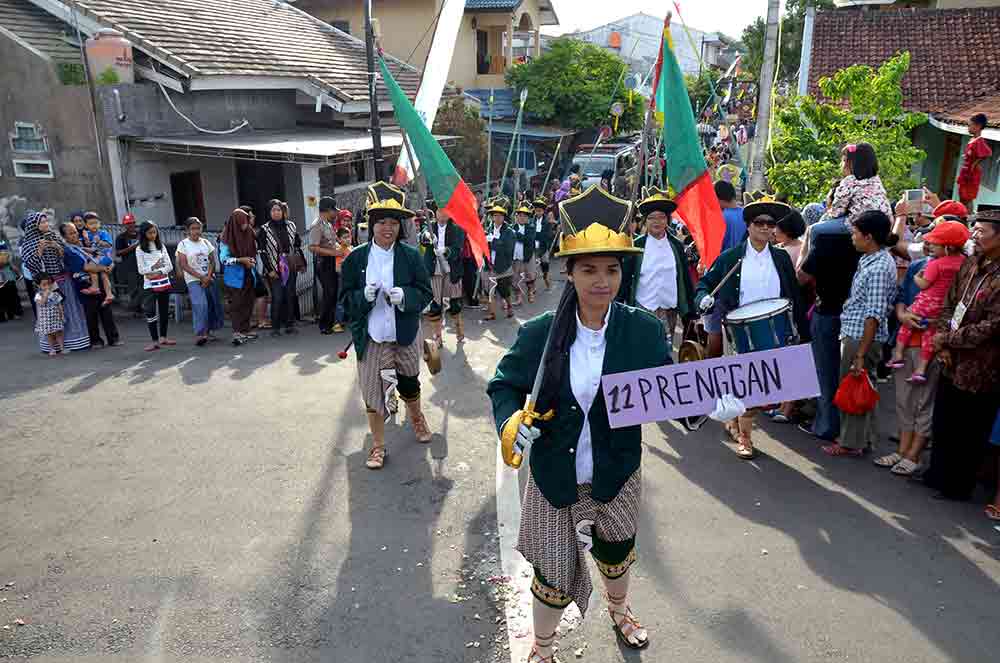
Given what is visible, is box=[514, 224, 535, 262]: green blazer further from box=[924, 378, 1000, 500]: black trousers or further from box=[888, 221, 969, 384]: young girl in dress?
box=[924, 378, 1000, 500]: black trousers

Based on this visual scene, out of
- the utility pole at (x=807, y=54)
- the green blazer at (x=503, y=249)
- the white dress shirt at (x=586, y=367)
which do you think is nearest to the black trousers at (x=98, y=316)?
the green blazer at (x=503, y=249)

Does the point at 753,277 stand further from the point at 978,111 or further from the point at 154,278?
the point at 978,111

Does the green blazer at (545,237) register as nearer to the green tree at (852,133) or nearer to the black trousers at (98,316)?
the green tree at (852,133)

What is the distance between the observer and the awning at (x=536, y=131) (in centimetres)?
2662

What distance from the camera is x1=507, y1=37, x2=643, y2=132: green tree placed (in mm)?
26344

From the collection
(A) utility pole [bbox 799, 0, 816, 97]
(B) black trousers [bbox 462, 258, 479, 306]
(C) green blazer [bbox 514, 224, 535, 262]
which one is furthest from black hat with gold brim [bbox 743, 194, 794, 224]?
(A) utility pole [bbox 799, 0, 816, 97]

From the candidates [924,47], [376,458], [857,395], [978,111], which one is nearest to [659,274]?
[857,395]

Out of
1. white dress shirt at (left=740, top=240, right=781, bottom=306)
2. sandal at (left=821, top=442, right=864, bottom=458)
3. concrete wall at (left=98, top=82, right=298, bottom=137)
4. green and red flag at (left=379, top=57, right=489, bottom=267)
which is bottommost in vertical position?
sandal at (left=821, top=442, right=864, bottom=458)

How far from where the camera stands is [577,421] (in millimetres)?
3311

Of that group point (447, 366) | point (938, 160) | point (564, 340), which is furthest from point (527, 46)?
point (564, 340)

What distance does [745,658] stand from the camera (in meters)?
3.63

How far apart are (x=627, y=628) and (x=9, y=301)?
39.4 feet

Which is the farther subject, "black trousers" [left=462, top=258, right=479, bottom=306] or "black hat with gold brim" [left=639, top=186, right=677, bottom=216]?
"black trousers" [left=462, top=258, right=479, bottom=306]

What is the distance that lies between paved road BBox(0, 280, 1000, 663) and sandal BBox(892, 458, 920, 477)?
0.09m
